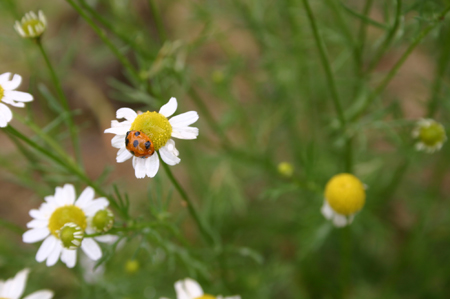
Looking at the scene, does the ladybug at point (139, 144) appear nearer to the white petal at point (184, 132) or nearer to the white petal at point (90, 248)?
the white petal at point (184, 132)

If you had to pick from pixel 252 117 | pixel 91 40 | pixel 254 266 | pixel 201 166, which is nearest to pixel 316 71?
pixel 252 117

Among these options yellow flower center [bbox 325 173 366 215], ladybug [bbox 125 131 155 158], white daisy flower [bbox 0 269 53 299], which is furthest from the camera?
yellow flower center [bbox 325 173 366 215]

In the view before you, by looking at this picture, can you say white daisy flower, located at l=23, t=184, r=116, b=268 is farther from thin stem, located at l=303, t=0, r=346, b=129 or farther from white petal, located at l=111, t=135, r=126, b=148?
thin stem, located at l=303, t=0, r=346, b=129

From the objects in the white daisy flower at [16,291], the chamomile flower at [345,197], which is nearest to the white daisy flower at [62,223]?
the white daisy flower at [16,291]

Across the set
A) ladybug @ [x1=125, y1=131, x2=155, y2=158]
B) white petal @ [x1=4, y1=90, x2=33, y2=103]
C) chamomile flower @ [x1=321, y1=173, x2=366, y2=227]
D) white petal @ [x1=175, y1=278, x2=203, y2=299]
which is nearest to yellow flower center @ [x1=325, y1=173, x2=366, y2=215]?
chamomile flower @ [x1=321, y1=173, x2=366, y2=227]

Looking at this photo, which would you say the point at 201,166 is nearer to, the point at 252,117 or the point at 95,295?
the point at 252,117
